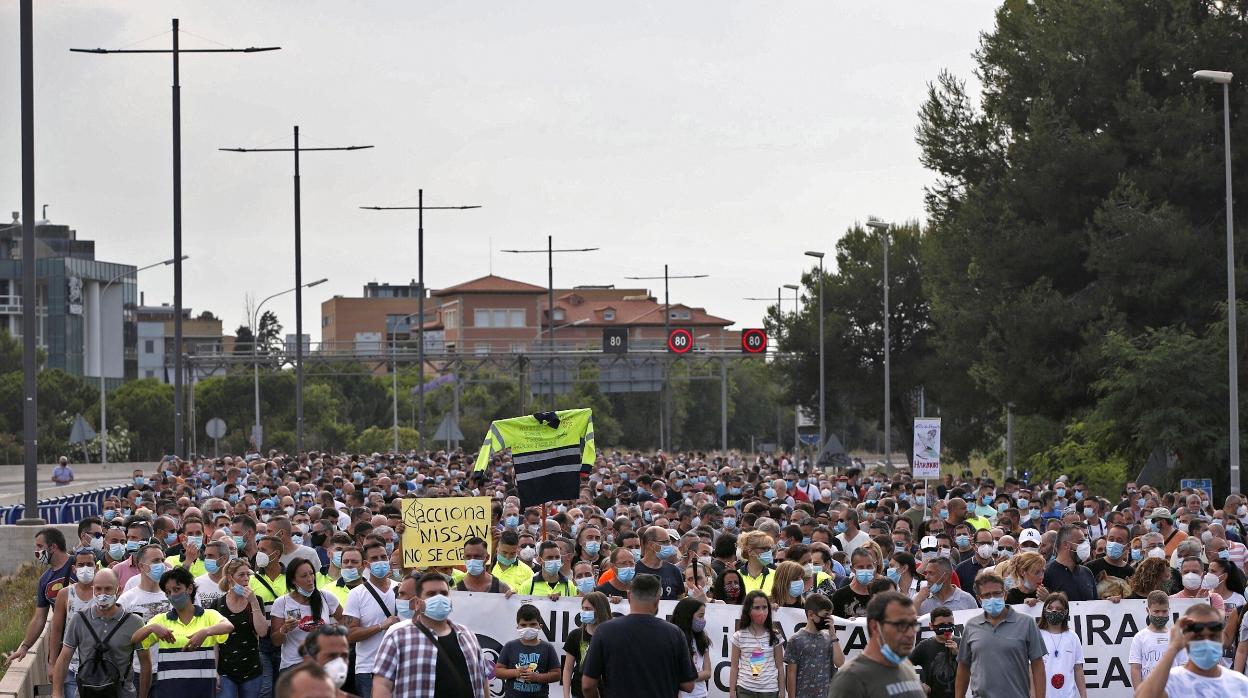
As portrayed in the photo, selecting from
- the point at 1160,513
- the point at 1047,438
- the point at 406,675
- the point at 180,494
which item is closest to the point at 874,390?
the point at 1047,438

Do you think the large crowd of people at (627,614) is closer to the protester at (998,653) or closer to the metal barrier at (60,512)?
the protester at (998,653)

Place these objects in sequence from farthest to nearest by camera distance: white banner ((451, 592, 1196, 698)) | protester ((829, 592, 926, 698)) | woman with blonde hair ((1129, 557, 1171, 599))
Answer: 1. woman with blonde hair ((1129, 557, 1171, 599))
2. white banner ((451, 592, 1196, 698))
3. protester ((829, 592, 926, 698))

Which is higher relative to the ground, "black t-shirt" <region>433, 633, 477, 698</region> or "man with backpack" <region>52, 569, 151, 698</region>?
"black t-shirt" <region>433, 633, 477, 698</region>

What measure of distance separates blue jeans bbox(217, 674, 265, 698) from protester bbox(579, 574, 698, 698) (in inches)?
132

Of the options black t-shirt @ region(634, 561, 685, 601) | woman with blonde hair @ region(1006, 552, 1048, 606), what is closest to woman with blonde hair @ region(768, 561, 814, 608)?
black t-shirt @ region(634, 561, 685, 601)

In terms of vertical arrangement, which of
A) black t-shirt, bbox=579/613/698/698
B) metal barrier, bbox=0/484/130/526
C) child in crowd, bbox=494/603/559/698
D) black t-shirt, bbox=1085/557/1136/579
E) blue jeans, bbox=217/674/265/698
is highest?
black t-shirt, bbox=579/613/698/698

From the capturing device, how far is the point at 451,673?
8.87m

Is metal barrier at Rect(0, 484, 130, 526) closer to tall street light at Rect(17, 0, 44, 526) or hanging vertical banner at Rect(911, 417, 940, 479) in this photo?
tall street light at Rect(17, 0, 44, 526)

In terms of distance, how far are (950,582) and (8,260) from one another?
109m

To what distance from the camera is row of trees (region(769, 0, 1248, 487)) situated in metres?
38.3

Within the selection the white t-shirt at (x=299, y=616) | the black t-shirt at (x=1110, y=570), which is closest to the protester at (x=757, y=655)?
the white t-shirt at (x=299, y=616)

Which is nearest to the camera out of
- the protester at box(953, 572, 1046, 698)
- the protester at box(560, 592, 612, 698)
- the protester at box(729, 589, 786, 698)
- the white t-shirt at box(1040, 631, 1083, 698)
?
the protester at box(953, 572, 1046, 698)

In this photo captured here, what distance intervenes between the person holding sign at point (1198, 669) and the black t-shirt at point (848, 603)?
446 centimetres

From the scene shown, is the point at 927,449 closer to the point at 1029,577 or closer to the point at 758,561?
the point at 758,561
